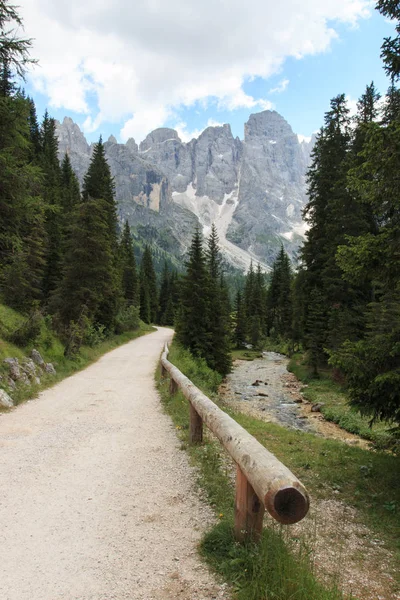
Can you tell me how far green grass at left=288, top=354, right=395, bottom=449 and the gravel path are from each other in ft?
13.6

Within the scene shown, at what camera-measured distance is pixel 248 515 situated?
3334 mm

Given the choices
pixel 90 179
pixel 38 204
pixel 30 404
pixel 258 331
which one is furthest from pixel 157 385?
pixel 258 331

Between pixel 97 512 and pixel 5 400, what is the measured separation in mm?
6014

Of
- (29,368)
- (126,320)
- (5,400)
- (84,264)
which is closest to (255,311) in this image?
(126,320)

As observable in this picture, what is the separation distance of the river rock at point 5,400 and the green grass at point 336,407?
25.8 feet

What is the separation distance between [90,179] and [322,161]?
25788 millimetres

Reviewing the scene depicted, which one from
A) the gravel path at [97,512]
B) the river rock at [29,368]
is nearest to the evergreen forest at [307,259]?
the river rock at [29,368]

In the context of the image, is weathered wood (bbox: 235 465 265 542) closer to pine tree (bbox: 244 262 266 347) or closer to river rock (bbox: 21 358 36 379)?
river rock (bbox: 21 358 36 379)

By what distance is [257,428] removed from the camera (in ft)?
30.0

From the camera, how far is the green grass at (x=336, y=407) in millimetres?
12110

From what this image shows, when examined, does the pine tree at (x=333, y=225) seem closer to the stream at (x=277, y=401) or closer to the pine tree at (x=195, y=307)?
the stream at (x=277, y=401)

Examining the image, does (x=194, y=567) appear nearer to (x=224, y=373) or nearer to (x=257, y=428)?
(x=257, y=428)

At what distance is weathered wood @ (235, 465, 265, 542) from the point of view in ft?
10.8

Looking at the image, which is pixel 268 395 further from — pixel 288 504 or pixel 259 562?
pixel 288 504
